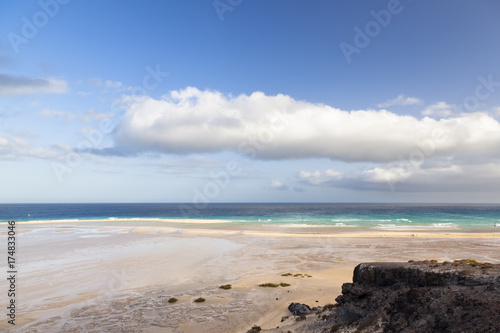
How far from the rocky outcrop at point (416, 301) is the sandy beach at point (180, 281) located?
159 inches

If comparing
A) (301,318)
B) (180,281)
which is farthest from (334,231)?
(301,318)

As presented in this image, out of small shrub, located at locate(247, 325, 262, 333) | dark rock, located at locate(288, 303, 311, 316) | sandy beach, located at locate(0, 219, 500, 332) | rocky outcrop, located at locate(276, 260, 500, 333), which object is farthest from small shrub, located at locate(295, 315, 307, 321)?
small shrub, located at locate(247, 325, 262, 333)

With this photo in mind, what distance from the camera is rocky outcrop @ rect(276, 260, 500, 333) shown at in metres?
7.70

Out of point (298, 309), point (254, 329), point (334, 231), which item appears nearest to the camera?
point (254, 329)

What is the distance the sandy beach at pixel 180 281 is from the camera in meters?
14.5

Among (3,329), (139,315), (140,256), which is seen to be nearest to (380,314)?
(139,315)

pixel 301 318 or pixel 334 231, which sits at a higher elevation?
pixel 301 318

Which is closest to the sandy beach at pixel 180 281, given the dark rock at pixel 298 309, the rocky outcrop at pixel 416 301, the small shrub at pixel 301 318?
the dark rock at pixel 298 309

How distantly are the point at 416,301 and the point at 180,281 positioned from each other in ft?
55.6

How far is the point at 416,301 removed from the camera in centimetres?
898

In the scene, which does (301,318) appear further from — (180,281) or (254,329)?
(180,281)

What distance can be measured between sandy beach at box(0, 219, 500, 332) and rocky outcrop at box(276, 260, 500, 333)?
4039mm

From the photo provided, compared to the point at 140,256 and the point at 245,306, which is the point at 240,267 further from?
the point at 140,256

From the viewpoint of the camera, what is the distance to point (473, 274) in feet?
30.7
